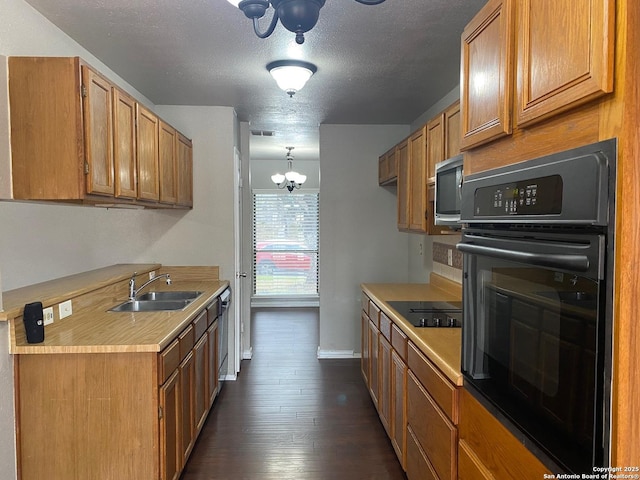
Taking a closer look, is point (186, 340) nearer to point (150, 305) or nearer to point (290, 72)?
point (150, 305)

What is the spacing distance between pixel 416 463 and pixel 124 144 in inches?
94.1

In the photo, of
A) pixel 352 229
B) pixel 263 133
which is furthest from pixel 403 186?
pixel 263 133

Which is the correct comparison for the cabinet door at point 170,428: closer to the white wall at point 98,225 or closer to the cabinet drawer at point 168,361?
the cabinet drawer at point 168,361

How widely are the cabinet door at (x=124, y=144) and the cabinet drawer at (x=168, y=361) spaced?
898 mm

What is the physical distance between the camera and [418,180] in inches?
128

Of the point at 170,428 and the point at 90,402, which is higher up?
the point at 90,402

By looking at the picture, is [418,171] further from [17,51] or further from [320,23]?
[17,51]

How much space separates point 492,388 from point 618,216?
0.78 meters

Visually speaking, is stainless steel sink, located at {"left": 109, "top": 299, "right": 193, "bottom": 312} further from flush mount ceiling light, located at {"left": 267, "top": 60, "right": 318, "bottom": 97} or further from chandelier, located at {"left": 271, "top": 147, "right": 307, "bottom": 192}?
chandelier, located at {"left": 271, "top": 147, "right": 307, "bottom": 192}

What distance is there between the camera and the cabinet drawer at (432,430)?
1782mm

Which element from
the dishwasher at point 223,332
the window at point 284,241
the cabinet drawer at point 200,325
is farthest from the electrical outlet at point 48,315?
the window at point 284,241

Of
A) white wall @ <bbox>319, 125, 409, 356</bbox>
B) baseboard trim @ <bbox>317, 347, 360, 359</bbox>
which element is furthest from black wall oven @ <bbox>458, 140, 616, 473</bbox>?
baseboard trim @ <bbox>317, 347, 360, 359</bbox>

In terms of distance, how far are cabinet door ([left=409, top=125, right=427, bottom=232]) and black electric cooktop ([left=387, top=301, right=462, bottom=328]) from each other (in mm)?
534

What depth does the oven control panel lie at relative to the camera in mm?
1039
